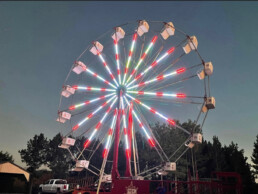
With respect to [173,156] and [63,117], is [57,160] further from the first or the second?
[63,117]

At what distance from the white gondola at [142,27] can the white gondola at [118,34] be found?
2273 millimetres

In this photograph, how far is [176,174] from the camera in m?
46.5

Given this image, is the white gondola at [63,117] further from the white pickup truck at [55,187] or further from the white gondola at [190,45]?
the white gondola at [190,45]

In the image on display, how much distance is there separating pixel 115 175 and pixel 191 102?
30.5 feet

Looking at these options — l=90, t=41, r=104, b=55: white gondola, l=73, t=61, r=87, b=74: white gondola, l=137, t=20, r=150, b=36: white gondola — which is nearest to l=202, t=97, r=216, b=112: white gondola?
l=137, t=20, r=150, b=36: white gondola

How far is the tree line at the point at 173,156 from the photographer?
4262 centimetres

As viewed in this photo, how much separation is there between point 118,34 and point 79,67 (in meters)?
5.62

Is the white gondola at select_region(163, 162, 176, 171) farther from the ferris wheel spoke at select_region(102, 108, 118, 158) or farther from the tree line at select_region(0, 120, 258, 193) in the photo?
the tree line at select_region(0, 120, 258, 193)

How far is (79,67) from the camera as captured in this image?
78.7 feet

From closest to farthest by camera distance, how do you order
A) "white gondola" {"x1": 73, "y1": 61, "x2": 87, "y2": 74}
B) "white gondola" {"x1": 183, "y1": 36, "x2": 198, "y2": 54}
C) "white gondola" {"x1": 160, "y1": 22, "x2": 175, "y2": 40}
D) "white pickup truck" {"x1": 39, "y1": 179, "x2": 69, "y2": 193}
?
1. "white gondola" {"x1": 183, "y1": 36, "x2": 198, "y2": 54}
2. "white gondola" {"x1": 160, "y1": 22, "x2": 175, "y2": 40}
3. "white gondola" {"x1": 73, "y1": 61, "x2": 87, "y2": 74}
4. "white pickup truck" {"x1": 39, "y1": 179, "x2": 69, "y2": 193}

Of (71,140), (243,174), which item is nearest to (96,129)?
(71,140)

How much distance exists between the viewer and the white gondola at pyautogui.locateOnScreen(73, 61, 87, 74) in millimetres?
23938

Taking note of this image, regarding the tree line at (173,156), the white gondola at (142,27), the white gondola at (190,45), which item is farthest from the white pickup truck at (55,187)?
the white gondola at (190,45)

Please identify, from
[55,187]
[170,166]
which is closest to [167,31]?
[170,166]
